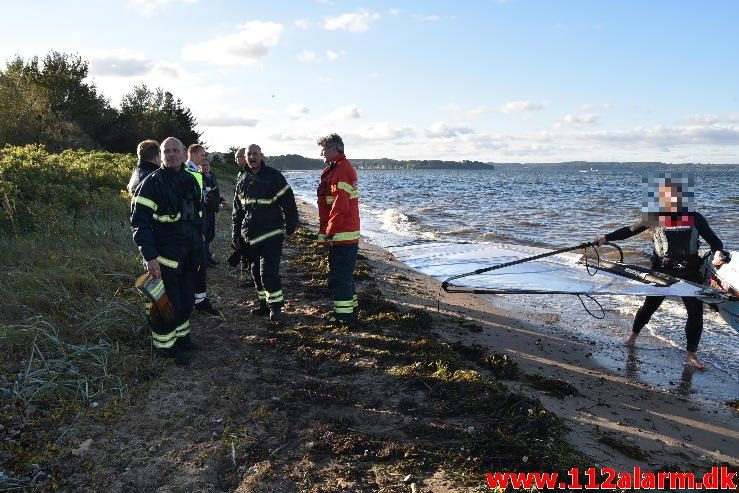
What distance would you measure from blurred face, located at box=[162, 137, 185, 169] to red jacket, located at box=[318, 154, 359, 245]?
4.88 ft

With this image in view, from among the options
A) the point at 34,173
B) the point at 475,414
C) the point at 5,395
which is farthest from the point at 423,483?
the point at 34,173

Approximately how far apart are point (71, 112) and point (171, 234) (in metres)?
22.1

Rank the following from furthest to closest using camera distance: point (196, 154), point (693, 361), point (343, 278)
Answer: point (196, 154) < point (343, 278) < point (693, 361)

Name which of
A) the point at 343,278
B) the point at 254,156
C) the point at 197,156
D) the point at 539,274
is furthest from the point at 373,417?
the point at 539,274

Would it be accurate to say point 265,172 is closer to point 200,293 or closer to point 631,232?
point 200,293

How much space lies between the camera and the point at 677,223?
5254 mm

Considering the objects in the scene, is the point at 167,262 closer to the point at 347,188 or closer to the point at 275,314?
the point at 275,314

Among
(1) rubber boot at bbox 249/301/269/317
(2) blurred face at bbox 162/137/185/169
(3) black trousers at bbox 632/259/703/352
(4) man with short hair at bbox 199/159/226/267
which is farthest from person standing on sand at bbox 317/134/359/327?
(3) black trousers at bbox 632/259/703/352

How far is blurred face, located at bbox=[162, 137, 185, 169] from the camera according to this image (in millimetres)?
4512

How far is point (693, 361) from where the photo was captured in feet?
17.5

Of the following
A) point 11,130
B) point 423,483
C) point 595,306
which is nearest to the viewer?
point 423,483

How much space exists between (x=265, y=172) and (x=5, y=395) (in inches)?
124

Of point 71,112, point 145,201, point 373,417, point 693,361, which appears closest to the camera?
point 373,417

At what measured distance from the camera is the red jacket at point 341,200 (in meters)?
5.43
